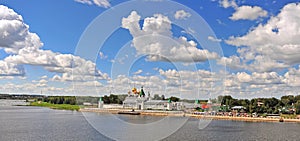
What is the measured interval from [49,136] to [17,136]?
2.64 meters

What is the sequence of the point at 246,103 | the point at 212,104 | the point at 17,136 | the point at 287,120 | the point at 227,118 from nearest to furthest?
the point at 17,136 < the point at 287,120 < the point at 227,118 < the point at 246,103 < the point at 212,104

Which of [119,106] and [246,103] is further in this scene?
[119,106]

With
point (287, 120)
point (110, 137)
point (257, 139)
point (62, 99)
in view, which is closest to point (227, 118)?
point (287, 120)

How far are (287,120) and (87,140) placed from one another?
3681 cm

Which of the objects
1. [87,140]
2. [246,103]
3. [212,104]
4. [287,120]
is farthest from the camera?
[212,104]

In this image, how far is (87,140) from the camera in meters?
26.6

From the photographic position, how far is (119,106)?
Answer: 84.9 metres

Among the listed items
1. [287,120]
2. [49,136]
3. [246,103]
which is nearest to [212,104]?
[246,103]

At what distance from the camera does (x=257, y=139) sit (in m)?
30.0

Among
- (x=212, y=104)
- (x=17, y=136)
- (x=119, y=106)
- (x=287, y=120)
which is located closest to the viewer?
(x=17, y=136)

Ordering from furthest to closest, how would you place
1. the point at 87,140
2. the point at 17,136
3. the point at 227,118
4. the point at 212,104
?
the point at 212,104, the point at 227,118, the point at 17,136, the point at 87,140

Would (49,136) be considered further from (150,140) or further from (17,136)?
(150,140)

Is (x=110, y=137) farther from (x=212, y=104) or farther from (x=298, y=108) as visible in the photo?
(x=212, y=104)

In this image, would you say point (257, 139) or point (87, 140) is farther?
point (257, 139)
